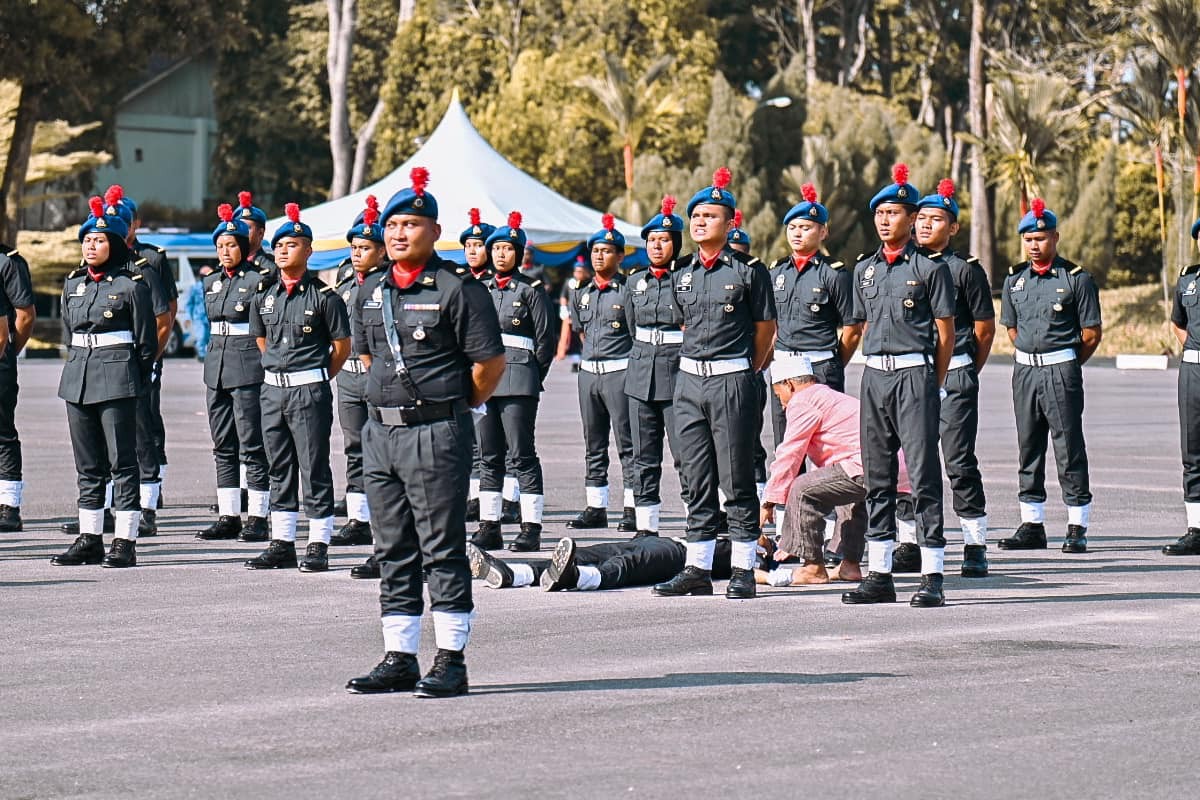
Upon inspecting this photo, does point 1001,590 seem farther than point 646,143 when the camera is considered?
No

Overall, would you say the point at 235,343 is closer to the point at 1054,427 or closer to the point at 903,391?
the point at 903,391

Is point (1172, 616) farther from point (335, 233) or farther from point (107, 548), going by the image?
point (335, 233)

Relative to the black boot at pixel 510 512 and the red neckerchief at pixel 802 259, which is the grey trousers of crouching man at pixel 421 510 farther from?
the black boot at pixel 510 512

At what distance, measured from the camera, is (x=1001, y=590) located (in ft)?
37.2

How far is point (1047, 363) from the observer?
1383cm

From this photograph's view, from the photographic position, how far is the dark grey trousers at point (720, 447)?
35.3 ft

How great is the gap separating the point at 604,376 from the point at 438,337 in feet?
22.1

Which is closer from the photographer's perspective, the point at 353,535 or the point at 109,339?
the point at 109,339

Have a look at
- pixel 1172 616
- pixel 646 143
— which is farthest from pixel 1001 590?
pixel 646 143

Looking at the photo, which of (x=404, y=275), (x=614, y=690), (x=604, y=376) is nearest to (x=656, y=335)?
(x=604, y=376)

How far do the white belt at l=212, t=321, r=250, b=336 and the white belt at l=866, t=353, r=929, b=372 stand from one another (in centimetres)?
481

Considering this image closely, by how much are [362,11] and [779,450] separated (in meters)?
56.2

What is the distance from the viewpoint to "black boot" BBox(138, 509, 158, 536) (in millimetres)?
14242

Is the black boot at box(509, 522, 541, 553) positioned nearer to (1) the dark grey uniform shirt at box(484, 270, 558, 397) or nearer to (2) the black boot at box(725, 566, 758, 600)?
(1) the dark grey uniform shirt at box(484, 270, 558, 397)
